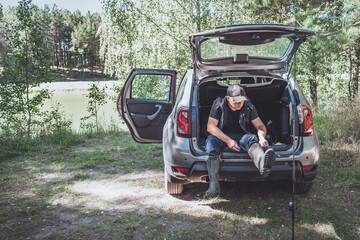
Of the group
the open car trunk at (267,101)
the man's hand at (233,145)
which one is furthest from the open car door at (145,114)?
Result: the man's hand at (233,145)

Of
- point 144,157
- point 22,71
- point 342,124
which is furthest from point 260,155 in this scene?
point 22,71

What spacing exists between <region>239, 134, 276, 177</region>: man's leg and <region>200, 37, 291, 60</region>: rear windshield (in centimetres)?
130

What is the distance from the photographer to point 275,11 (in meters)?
9.75

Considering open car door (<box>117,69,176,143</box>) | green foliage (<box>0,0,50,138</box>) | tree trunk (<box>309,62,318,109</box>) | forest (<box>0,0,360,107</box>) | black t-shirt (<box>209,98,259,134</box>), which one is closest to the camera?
black t-shirt (<box>209,98,259,134</box>)

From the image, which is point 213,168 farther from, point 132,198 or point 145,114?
point 145,114

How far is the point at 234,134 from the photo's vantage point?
11.4ft

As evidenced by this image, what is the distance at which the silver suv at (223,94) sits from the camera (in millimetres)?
3023

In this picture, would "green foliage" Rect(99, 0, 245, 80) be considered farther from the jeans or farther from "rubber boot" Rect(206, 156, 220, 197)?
"rubber boot" Rect(206, 156, 220, 197)

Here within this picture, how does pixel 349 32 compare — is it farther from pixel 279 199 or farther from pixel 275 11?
pixel 275 11

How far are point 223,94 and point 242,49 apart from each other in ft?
2.14

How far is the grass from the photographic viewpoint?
2732 mm

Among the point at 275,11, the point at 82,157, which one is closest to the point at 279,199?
the point at 82,157

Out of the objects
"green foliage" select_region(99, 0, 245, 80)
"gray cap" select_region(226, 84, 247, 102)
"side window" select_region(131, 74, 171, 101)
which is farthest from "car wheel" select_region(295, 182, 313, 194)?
"green foliage" select_region(99, 0, 245, 80)

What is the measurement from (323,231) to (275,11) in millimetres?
8753
